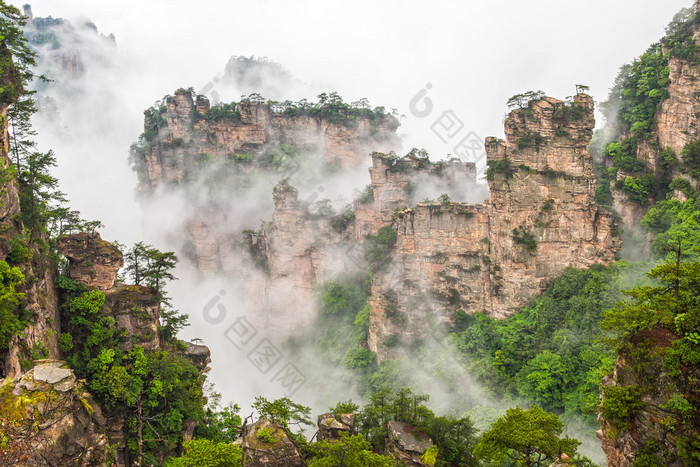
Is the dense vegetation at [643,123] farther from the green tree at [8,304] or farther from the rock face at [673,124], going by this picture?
the green tree at [8,304]

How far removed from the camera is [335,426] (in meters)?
23.8

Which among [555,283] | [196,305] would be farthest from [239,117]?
[555,283]

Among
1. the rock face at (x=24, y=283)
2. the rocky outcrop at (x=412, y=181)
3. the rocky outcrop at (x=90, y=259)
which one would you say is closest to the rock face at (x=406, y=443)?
the rock face at (x=24, y=283)

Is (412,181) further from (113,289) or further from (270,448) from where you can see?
(270,448)

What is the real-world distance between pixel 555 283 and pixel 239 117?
1486 inches

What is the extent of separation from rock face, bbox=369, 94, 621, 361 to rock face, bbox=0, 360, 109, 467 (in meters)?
26.5

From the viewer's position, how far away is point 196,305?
5584 centimetres

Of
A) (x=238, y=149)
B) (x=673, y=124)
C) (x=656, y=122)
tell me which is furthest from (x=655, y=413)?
(x=238, y=149)

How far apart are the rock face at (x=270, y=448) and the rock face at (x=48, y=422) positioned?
5.30m

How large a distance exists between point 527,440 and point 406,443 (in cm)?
822

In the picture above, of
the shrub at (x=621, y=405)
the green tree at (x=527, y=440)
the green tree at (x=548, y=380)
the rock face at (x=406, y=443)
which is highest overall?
the green tree at (x=548, y=380)

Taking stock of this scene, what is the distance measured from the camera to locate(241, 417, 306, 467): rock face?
18.5 m

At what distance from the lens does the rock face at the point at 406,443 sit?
70.6 feet

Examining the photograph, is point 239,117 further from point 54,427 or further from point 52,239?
point 54,427
